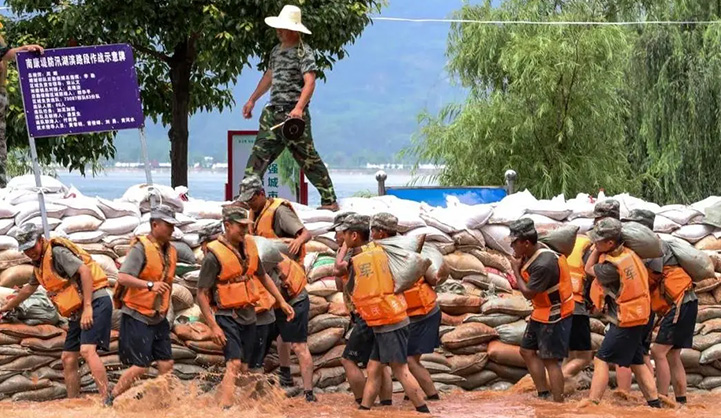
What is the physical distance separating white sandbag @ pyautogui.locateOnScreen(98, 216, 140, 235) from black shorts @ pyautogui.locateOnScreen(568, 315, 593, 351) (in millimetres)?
3324

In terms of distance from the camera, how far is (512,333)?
9844 mm

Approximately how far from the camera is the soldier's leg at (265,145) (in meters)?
10.3

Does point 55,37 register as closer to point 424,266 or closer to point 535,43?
point 535,43

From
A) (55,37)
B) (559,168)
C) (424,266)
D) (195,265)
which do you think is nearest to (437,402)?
(424,266)

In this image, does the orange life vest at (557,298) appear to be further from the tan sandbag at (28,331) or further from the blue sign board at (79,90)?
the tan sandbag at (28,331)

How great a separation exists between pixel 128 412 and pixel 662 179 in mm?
14780

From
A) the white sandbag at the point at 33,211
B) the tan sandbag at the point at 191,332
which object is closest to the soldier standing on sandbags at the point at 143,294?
the tan sandbag at the point at 191,332

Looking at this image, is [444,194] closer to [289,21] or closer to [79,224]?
[289,21]

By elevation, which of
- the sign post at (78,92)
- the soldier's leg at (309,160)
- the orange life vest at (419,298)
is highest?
the sign post at (78,92)

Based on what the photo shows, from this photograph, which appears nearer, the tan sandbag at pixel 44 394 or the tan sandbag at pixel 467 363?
the tan sandbag at pixel 44 394

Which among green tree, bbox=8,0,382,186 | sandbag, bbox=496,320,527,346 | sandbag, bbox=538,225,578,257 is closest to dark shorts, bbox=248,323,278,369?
sandbag, bbox=496,320,527,346

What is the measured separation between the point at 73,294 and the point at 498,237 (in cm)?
347

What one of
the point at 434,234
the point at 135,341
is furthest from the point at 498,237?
the point at 135,341

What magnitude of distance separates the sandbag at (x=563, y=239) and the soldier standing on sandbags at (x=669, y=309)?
0.45m
